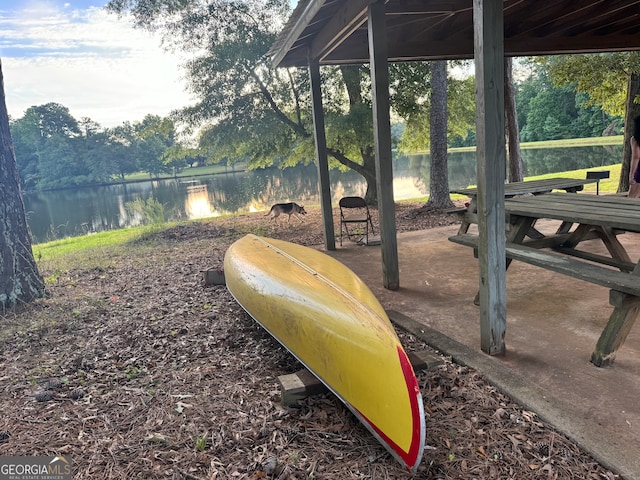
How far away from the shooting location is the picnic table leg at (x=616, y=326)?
7.80 ft

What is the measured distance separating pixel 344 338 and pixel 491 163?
4.49 feet

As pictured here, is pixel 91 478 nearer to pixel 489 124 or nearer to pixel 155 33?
pixel 489 124

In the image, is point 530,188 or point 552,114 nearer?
point 530,188

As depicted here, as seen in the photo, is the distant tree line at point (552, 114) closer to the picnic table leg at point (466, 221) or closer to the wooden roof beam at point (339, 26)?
the wooden roof beam at point (339, 26)

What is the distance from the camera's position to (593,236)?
391 centimetres

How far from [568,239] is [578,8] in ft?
9.10

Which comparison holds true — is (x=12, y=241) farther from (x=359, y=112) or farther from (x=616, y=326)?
(x=359, y=112)

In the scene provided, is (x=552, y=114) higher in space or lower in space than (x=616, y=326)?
higher

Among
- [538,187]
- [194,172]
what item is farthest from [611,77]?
[194,172]

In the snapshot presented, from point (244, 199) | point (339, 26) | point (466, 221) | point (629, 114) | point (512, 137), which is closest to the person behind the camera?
point (339, 26)

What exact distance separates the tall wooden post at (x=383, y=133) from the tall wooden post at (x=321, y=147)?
2.09m

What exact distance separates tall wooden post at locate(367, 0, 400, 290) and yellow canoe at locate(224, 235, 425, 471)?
2.98 feet

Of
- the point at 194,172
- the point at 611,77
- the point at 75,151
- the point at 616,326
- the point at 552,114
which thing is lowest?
the point at 616,326

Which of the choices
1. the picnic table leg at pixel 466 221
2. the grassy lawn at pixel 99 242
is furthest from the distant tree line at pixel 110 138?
the picnic table leg at pixel 466 221
